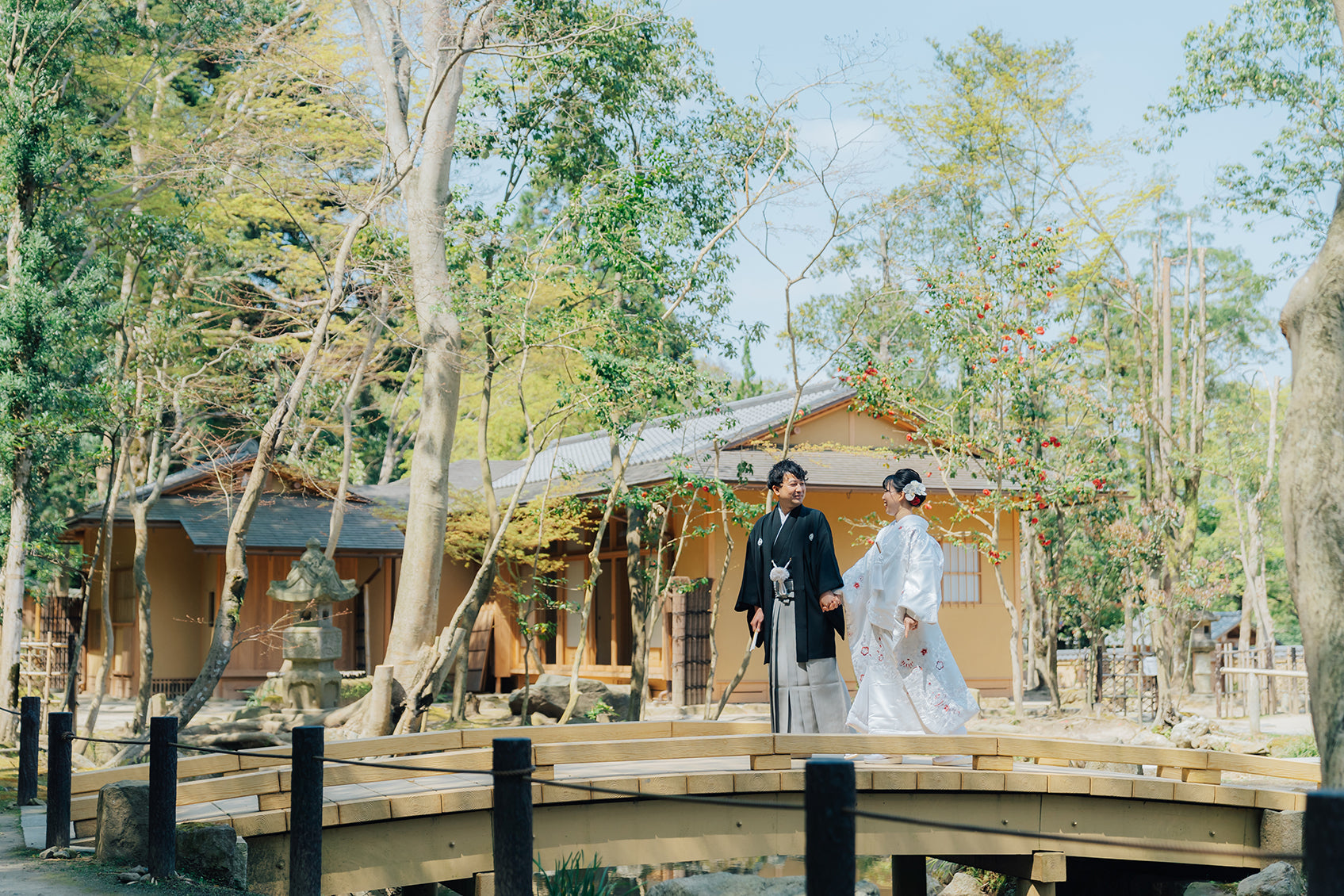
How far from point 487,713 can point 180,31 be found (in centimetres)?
965

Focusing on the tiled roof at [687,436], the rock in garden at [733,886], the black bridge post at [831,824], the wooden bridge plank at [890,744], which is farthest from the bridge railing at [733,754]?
the tiled roof at [687,436]

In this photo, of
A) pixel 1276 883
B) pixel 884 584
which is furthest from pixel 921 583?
pixel 1276 883

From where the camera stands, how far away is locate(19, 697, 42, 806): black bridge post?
7488 millimetres

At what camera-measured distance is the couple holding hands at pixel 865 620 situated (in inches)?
294

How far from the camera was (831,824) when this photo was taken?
11.2ft

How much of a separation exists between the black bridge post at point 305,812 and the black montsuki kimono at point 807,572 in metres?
3.17

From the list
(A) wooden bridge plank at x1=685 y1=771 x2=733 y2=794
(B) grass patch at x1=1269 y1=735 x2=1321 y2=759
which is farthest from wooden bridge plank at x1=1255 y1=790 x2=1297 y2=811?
(B) grass patch at x1=1269 y1=735 x2=1321 y2=759

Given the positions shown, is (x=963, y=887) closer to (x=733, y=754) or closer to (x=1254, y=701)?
(x=733, y=754)

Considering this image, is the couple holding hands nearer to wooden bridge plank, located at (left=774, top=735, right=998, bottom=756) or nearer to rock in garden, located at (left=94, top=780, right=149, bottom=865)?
wooden bridge plank, located at (left=774, top=735, right=998, bottom=756)

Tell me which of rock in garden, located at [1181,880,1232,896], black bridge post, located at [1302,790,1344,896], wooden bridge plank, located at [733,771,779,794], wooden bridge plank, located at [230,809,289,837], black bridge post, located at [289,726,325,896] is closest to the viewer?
black bridge post, located at [1302,790,1344,896]

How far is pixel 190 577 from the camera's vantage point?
19797 mm

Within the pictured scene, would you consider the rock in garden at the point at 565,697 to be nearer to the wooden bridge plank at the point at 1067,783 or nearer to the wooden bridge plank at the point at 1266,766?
the wooden bridge plank at the point at 1067,783

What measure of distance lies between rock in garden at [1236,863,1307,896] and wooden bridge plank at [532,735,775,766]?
119 inches

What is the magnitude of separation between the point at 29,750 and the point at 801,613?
192 inches
